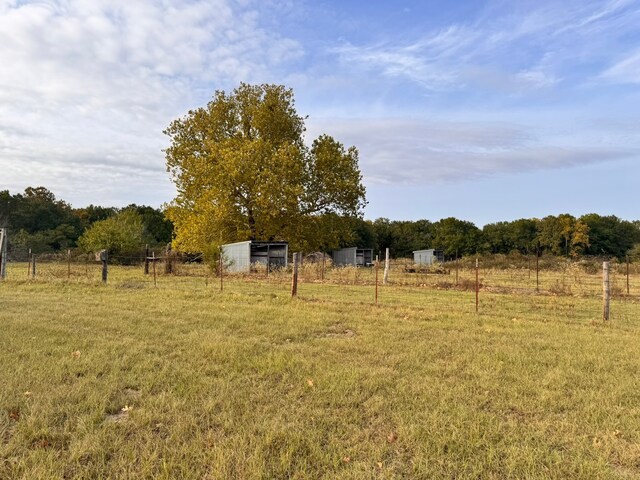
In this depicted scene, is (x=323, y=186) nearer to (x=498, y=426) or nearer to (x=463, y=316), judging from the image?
(x=463, y=316)

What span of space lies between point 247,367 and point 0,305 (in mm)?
7978

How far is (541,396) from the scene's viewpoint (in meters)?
4.40

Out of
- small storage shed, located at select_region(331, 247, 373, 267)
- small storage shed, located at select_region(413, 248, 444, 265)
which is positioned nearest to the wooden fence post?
small storage shed, located at select_region(331, 247, 373, 267)

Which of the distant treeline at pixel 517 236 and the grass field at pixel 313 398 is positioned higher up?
the distant treeline at pixel 517 236

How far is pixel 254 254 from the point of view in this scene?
27234mm

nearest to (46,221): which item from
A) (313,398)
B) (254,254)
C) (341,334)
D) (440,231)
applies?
(254,254)

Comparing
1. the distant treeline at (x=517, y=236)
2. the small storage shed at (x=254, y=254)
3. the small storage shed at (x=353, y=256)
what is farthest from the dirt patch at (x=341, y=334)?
the distant treeline at (x=517, y=236)

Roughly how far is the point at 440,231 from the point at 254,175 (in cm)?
5136

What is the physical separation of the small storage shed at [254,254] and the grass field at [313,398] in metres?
17.9

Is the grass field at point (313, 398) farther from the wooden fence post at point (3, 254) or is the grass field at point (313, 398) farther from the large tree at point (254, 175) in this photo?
the large tree at point (254, 175)

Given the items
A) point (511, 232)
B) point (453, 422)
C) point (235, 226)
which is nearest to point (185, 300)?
point (453, 422)

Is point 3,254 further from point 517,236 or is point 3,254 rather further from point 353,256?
point 517,236

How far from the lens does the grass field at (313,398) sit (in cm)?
304

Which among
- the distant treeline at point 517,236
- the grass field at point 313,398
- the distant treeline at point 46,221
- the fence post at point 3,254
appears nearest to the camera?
the grass field at point 313,398
